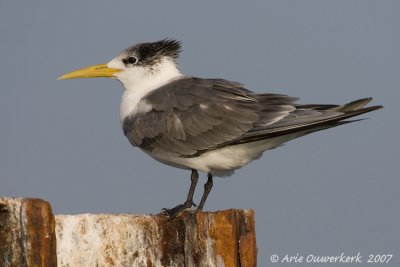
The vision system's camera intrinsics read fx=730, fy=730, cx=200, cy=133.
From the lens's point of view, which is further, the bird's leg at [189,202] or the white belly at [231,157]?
the white belly at [231,157]

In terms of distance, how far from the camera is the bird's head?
10.8 metres

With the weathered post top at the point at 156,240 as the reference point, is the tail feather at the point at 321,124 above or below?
above

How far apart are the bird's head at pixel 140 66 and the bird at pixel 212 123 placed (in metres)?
0.66

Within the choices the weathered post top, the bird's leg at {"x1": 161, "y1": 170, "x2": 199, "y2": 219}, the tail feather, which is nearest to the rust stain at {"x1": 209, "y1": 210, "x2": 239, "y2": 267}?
the weathered post top

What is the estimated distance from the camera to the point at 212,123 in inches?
365

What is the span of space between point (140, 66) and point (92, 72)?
74 centimetres

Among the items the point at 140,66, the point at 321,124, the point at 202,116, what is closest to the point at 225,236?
the point at 321,124

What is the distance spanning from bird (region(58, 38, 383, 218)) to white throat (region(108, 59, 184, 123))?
0.34m

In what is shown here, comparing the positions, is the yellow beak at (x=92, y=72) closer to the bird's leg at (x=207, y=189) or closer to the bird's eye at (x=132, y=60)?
the bird's eye at (x=132, y=60)

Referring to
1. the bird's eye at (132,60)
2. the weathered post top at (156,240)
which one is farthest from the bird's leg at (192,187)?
the bird's eye at (132,60)

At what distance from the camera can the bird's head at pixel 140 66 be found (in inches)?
425

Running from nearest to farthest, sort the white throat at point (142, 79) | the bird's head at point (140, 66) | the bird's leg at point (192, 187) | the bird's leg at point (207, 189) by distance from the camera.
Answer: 1. the bird's leg at point (192, 187)
2. the bird's leg at point (207, 189)
3. the white throat at point (142, 79)
4. the bird's head at point (140, 66)

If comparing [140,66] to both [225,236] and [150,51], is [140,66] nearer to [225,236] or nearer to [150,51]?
[150,51]

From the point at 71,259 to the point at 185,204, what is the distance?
2928mm
